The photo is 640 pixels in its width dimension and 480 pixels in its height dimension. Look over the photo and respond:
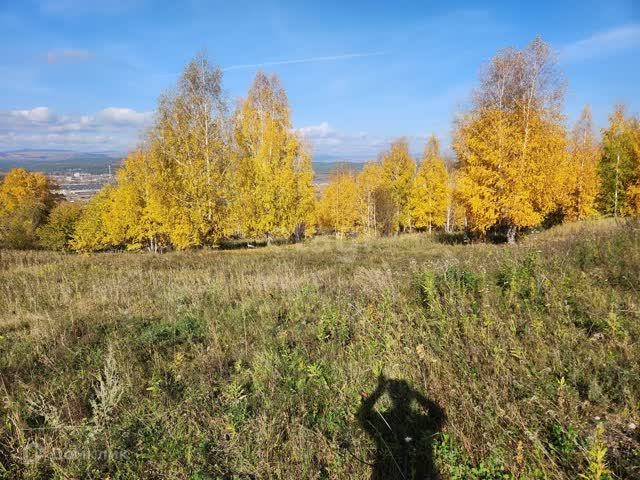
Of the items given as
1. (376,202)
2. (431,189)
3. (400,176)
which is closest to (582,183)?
(431,189)

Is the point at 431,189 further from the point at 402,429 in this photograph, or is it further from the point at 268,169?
the point at 402,429

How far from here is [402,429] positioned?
10.5ft

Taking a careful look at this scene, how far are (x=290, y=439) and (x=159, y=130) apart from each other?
850 inches

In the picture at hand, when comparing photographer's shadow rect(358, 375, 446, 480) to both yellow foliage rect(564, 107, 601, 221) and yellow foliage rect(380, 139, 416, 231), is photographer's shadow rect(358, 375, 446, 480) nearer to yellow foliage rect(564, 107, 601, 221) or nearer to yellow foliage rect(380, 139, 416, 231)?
yellow foliage rect(564, 107, 601, 221)

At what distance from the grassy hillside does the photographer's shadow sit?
0.05 feet

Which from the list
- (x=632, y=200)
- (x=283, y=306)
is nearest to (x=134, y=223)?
(x=283, y=306)

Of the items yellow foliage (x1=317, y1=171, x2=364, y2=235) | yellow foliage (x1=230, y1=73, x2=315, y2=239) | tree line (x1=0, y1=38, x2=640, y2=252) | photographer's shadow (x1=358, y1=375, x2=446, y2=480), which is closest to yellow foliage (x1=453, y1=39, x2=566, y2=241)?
tree line (x1=0, y1=38, x2=640, y2=252)

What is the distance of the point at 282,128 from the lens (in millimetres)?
25016

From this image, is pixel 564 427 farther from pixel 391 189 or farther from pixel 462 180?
pixel 391 189

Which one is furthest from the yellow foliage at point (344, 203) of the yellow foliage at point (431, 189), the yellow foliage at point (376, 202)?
the yellow foliage at point (431, 189)

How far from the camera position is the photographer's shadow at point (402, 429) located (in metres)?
2.82

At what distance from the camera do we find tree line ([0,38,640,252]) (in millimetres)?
17844

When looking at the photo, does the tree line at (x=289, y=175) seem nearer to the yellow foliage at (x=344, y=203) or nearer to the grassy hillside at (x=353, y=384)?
the yellow foliage at (x=344, y=203)

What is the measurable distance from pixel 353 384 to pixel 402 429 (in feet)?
2.60
